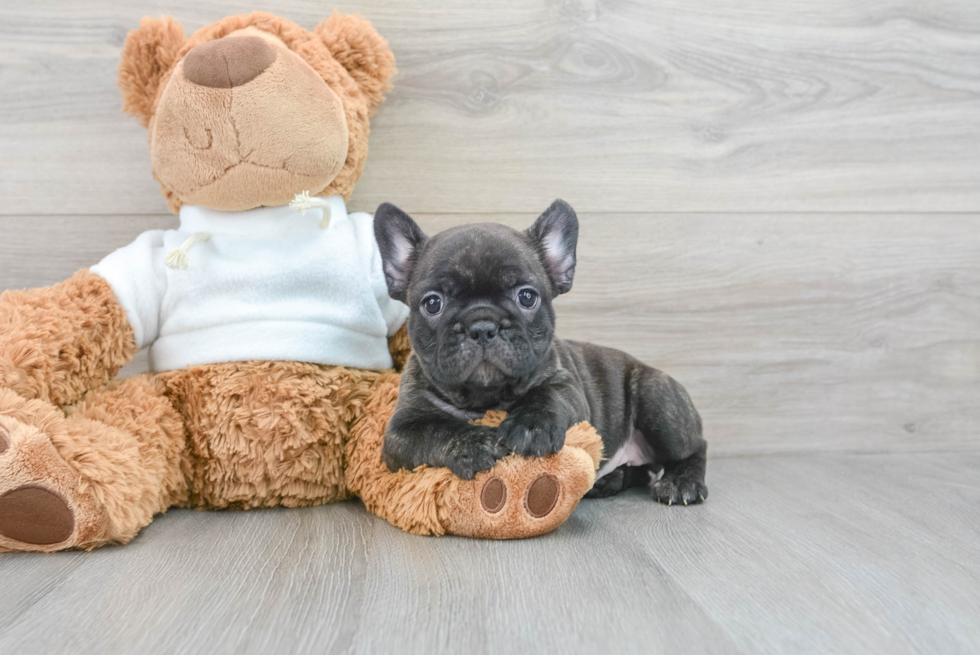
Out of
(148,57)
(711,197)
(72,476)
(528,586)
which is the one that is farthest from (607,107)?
(72,476)

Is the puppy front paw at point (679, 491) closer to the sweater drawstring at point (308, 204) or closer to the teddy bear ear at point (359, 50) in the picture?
the sweater drawstring at point (308, 204)

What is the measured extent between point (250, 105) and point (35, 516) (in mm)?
817

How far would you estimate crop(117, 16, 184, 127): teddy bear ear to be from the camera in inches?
61.4

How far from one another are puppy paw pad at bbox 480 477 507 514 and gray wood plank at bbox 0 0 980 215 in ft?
2.92

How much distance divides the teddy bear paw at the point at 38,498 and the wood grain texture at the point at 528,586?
36 mm

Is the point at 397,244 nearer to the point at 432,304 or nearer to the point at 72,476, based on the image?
the point at 432,304

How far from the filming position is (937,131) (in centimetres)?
212

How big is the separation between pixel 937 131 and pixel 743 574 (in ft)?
5.24

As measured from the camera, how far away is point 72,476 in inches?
48.9

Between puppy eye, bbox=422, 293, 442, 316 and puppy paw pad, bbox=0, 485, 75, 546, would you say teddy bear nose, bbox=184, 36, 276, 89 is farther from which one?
puppy paw pad, bbox=0, 485, 75, 546

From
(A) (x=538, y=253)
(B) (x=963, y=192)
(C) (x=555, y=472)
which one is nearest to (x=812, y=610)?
(C) (x=555, y=472)

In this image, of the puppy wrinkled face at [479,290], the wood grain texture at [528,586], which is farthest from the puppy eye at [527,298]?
the wood grain texture at [528,586]

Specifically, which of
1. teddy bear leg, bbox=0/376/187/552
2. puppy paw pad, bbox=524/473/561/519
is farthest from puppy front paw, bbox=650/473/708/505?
teddy bear leg, bbox=0/376/187/552

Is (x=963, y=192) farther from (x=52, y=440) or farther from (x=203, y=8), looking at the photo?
(x=52, y=440)
